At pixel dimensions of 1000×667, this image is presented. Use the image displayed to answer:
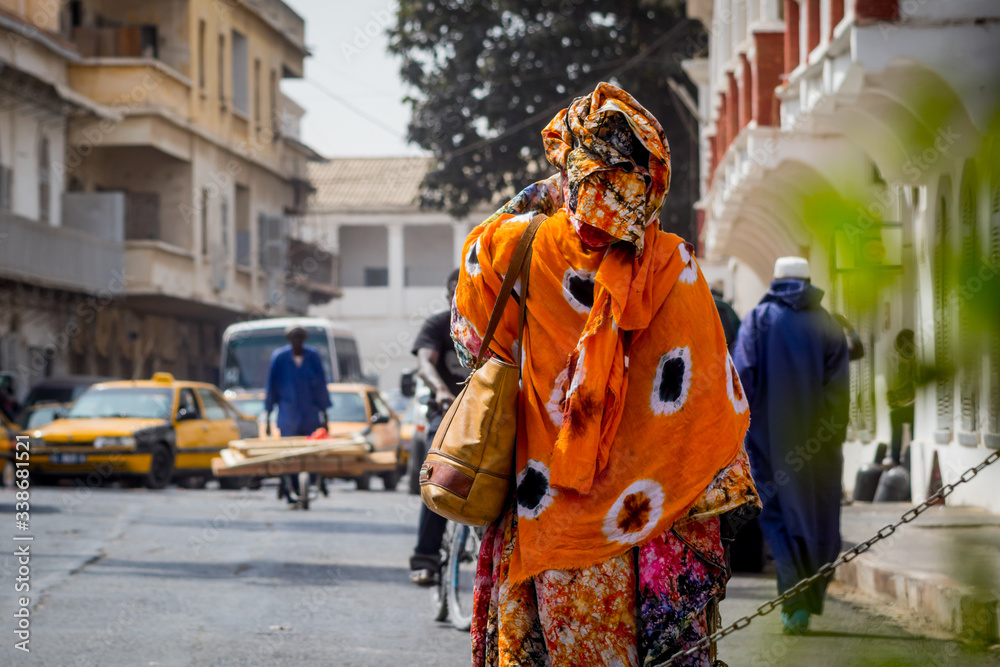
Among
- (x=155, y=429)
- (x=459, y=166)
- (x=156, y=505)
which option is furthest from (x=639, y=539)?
(x=459, y=166)

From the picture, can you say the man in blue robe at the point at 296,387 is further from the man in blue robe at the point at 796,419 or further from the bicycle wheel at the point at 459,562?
the man in blue robe at the point at 796,419

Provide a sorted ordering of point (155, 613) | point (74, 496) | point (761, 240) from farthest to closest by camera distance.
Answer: point (761, 240) < point (74, 496) < point (155, 613)

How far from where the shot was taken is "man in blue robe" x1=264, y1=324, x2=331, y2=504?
13.6 metres

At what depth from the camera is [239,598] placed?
7.60 m

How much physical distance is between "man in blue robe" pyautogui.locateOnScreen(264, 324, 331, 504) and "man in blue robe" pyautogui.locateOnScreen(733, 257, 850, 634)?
7.37m

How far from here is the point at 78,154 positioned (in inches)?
1227

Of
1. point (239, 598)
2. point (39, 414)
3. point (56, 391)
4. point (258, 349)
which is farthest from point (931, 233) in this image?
point (258, 349)

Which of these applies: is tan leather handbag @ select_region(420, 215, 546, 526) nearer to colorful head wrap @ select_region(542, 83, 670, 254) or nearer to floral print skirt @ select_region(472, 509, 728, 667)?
floral print skirt @ select_region(472, 509, 728, 667)

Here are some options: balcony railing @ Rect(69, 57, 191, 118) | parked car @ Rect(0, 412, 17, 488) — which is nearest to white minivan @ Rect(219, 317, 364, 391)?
balcony railing @ Rect(69, 57, 191, 118)

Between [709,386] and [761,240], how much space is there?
15.8 meters

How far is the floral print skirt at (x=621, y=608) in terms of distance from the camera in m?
2.95

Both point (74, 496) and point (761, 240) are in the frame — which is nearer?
point (74, 496)

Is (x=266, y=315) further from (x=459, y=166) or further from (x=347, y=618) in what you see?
(x=347, y=618)

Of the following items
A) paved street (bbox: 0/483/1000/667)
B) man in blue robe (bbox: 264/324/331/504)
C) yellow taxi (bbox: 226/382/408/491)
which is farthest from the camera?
yellow taxi (bbox: 226/382/408/491)
